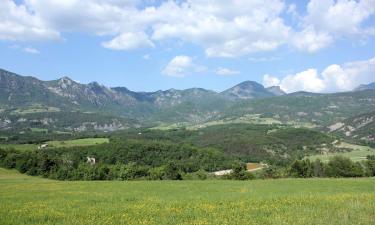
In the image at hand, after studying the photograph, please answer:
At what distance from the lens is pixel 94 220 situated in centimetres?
1745

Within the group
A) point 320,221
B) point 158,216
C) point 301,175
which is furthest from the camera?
point 301,175

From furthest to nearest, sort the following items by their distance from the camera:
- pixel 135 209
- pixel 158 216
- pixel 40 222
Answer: pixel 135 209 < pixel 158 216 < pixel 40 222

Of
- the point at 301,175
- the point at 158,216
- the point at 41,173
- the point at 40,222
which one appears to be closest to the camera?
the point at 40,222

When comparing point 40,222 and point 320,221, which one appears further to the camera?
point 40,222

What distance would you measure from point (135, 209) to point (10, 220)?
5987mm

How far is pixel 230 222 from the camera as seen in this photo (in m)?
16.4

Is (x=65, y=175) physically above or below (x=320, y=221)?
below

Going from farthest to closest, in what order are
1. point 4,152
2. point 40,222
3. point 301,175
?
point 4,152, point 301,175, point 40,222

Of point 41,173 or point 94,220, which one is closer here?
point 94,220

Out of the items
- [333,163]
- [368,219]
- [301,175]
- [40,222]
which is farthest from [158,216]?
[333,163]

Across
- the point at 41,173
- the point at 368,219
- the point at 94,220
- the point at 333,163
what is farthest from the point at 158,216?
the point at 41,173

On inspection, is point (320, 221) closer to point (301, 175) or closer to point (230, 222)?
point (230, 222)

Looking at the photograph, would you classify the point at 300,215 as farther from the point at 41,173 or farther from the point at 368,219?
the point at 41,173

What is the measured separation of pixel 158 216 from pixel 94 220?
2.81 metres
